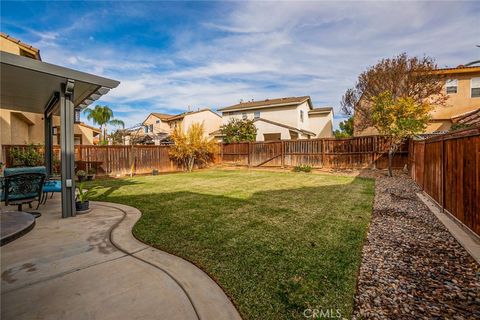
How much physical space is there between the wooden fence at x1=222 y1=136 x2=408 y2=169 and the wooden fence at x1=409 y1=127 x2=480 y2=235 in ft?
26.5

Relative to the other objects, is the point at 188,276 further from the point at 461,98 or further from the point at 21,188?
the point at 461,98

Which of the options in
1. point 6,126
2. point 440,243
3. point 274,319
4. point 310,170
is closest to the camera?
point 274,319

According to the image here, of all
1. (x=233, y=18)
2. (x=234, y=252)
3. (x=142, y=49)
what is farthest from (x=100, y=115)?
(x=234, y=252)

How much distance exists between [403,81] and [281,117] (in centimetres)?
1189

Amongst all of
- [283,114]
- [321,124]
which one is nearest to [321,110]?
[321,124]

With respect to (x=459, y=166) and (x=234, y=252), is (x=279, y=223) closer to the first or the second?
(x=234, y=252)

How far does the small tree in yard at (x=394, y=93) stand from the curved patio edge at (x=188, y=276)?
11.9 meters

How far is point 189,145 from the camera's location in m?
16.8

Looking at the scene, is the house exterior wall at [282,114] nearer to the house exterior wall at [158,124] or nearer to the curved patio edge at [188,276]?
the house exterior wall at [158,124]

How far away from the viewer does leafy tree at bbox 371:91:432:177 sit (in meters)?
11.2

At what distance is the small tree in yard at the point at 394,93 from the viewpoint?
37.9 ft

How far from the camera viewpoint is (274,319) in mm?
2236

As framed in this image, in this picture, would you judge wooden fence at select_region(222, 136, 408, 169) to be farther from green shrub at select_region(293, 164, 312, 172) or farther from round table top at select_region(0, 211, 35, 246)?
round table top at select_region(0, 211, 35, 246)

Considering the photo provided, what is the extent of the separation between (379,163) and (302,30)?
28.5ft
